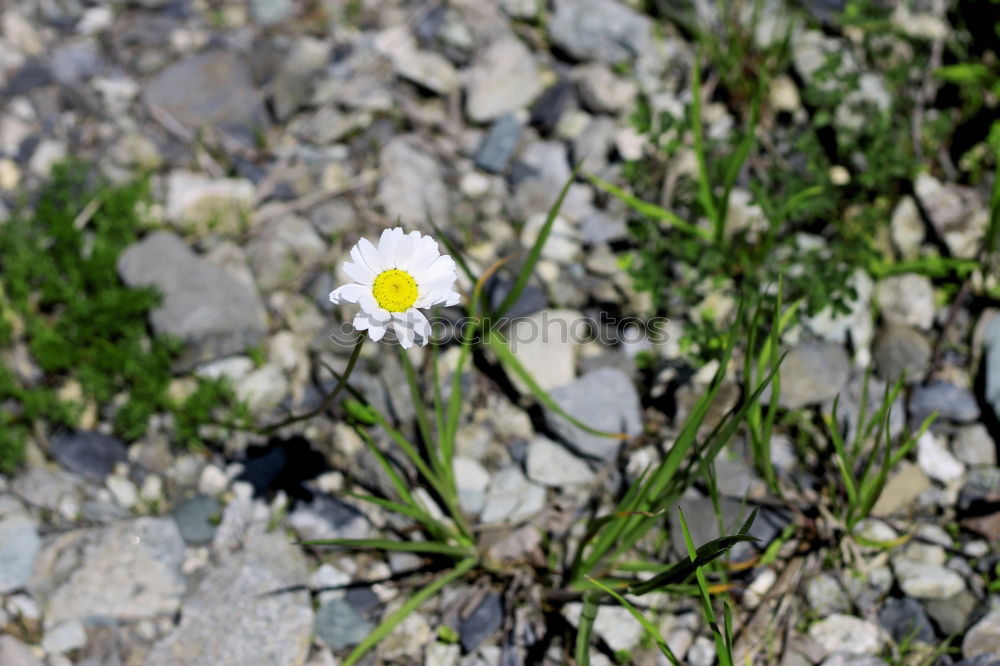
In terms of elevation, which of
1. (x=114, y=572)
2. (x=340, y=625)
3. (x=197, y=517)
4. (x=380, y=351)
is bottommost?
(x=114, y=572)

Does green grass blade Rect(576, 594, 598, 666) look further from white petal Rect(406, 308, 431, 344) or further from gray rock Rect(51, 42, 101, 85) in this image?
gray rock Rect(51, 42, 101, 85)

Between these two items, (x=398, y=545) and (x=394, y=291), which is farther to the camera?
(x=398, y=545)

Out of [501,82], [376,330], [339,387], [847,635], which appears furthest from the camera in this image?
[501,82]

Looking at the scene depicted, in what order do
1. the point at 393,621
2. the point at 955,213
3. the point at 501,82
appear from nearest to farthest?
the point at 393,621
the point at 955,213
the point at 501,82

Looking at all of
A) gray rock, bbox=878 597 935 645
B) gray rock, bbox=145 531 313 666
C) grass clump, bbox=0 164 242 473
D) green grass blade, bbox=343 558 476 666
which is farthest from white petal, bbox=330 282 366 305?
gray rock, bbox=878 597 935 645

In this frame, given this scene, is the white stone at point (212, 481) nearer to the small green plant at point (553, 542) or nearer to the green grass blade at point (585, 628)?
the small green plant at point (553, 542)

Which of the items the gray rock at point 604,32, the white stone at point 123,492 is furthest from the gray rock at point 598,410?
the gray rock at point 604,32

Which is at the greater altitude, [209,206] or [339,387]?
[339,387]

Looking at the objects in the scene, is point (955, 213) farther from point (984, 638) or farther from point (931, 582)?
point (984, 638)

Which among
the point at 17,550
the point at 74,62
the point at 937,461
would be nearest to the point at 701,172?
the point at 937,461
